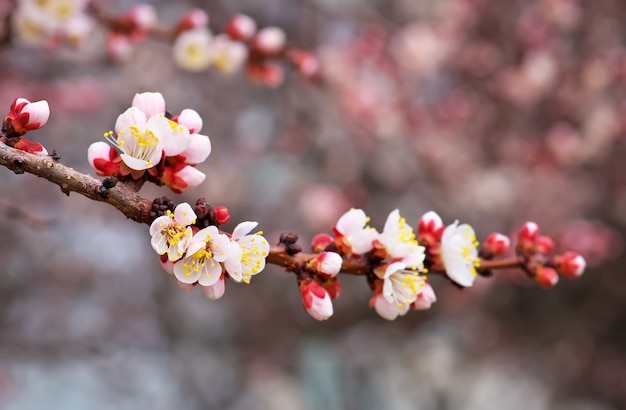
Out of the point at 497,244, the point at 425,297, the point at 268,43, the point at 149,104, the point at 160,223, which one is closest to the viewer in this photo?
the point at 160,223

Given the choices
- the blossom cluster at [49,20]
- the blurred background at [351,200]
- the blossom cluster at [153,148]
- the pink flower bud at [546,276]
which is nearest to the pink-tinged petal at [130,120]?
the blossom cluster at [153,148]

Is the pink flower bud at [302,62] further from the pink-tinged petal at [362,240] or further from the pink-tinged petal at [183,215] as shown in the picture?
the pink-tinged petal at [183,215]

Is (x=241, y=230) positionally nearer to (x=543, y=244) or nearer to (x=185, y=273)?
(x=185, y=273)

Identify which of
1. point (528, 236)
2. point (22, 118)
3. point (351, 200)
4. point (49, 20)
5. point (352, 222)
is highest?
point (528, 236)

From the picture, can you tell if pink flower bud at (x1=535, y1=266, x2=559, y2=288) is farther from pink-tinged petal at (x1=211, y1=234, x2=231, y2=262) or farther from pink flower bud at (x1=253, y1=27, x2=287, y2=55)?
pink flower bud at (x1=253, y1=27, x2=287, y2=55)

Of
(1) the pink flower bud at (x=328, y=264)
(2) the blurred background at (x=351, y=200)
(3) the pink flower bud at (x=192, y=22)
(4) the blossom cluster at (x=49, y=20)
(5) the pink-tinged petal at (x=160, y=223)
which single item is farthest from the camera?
(2) the blurred background at (x=351, y=200)

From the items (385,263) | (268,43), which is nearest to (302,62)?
(268,43)
